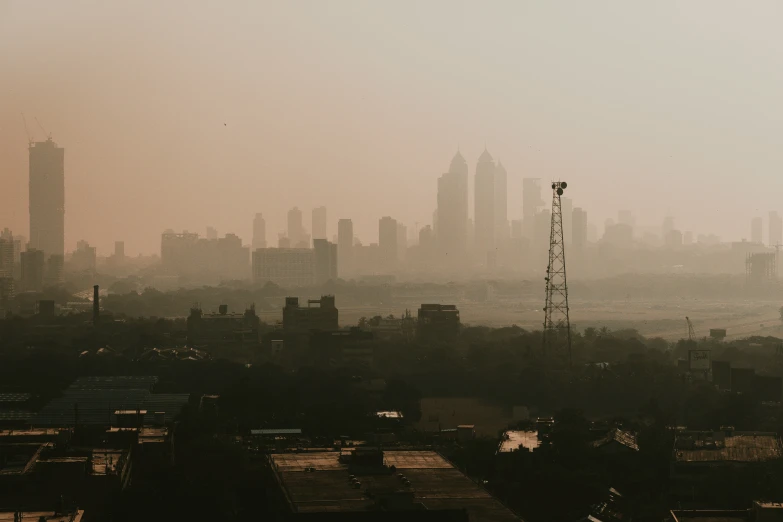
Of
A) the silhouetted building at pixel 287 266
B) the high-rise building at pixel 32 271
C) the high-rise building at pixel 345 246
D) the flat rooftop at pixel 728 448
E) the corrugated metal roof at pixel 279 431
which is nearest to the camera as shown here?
the flat rooftop at pixel 728 448

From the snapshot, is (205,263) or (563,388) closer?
(563,388)

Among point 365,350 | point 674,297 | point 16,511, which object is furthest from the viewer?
point 674,297

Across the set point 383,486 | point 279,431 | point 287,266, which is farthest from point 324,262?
point 383,486

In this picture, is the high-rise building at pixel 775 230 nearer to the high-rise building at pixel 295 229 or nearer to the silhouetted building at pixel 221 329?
the high-rise building at pixel 295 229

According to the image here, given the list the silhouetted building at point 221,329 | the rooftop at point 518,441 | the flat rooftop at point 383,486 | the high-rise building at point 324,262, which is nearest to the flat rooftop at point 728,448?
the rooftop at point 518,441

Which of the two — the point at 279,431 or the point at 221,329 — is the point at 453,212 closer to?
the point at 221,329

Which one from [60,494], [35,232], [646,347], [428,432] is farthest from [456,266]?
[60,494]

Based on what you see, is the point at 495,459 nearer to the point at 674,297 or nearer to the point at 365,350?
the point at 365,350
